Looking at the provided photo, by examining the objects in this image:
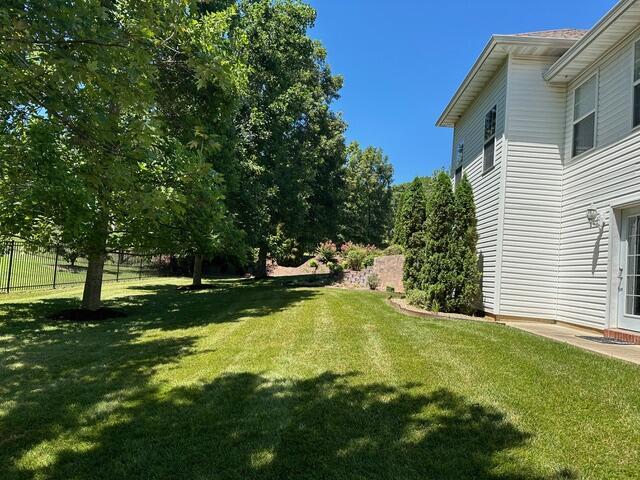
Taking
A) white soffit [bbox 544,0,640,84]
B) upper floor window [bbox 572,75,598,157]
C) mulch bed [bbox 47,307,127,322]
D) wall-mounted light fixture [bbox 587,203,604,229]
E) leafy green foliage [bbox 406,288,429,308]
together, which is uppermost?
white soffit [bbox 544,0,640,84]

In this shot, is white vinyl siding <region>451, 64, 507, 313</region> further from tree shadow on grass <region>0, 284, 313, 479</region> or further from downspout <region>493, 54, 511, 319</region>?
tree shadow on grass <region>0, 284, 313, 479</region>

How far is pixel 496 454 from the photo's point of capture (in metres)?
2.82

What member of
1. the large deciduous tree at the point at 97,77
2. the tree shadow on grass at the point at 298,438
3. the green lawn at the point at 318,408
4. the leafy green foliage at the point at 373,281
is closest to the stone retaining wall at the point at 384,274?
the leafy green foliage at the point at 373,281

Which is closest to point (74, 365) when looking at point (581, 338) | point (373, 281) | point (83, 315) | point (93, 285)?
point (83, 315)

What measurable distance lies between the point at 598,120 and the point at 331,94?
1799 centimetres

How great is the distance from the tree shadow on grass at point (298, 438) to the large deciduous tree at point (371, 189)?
1187 inches

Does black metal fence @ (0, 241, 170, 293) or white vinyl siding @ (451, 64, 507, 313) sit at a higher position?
white vinyl siding @ (451, 64, 507, 313)

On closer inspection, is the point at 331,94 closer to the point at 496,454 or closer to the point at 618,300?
the point at 618,300

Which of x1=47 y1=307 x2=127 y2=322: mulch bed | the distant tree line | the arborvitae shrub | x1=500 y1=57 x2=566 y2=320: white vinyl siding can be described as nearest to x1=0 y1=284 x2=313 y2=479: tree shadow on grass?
x1=47 y1=307 x2=127 y2=322: mulch bed

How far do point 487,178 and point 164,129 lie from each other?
684 cm

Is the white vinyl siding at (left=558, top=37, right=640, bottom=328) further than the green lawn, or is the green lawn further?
the white vinyl siding at (left=558, top=37, right=640, bottom=328)

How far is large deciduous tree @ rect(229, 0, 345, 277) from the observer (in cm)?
1605

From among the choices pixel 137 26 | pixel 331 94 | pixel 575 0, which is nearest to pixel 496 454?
pixel 137 26

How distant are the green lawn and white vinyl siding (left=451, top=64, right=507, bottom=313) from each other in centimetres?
280
